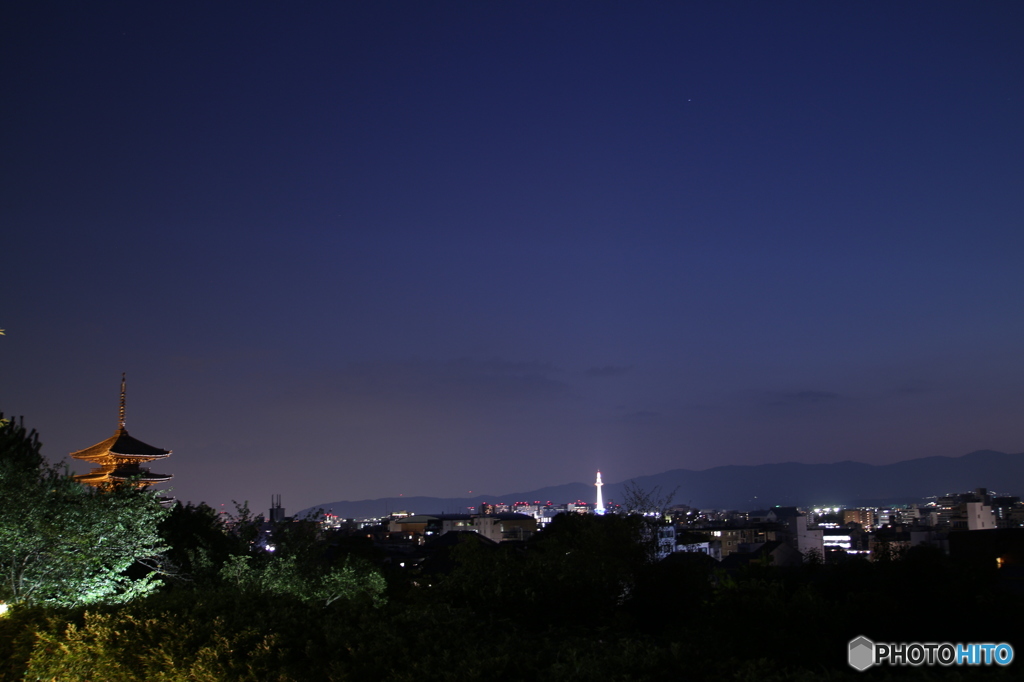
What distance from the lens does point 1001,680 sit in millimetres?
3523

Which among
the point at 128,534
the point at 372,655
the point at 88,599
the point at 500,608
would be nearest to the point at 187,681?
the point at 372,655

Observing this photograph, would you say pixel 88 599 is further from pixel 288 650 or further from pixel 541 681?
pixel 541 681

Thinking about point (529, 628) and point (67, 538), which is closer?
point (529, 628)

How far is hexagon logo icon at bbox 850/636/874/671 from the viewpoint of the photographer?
18.7 feet

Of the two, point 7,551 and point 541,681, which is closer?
point 541,681

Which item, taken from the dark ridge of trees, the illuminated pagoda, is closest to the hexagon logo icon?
the dark ridge of trees

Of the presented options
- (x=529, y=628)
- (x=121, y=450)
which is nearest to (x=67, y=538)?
(x=529, y=628)

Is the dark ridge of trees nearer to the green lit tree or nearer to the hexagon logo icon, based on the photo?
the hexagon logo icon

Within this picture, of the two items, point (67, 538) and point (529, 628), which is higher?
point (67, 538)

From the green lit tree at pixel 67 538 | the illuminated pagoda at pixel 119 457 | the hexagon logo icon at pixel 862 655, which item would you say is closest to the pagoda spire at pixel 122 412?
the illuminated pagoda at pixel 119 457

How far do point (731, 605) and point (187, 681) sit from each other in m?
4.89

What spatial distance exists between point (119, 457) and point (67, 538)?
93.0 ft

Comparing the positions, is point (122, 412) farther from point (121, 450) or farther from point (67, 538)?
point (67, 538)

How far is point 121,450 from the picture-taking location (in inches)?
1369
